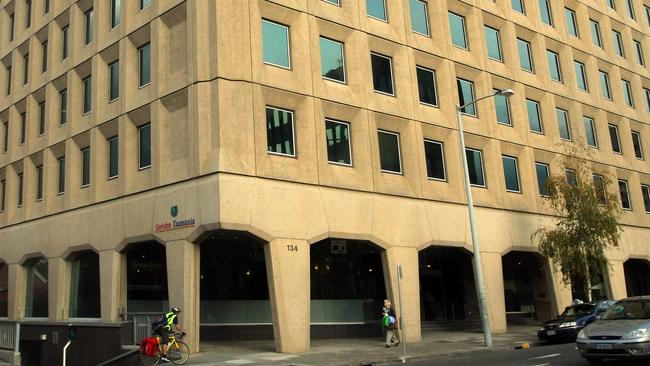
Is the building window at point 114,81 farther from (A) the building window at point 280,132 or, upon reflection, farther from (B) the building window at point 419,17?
(B) the building window at point 419,17

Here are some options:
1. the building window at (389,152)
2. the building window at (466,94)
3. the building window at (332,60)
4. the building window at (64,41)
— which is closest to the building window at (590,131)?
the building window at (466,94)

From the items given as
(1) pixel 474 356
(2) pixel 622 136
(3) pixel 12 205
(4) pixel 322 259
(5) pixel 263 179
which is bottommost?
(1) pixel 474 356

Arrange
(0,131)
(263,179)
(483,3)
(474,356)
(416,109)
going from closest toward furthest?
(474,356) < (263,179) < (416,109) < (483,3) < (0,131)

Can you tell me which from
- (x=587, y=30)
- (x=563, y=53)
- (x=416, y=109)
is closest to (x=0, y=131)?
(x=416, y=109)

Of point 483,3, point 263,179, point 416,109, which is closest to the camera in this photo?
point 263,179

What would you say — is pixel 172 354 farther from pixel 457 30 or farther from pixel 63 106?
pixel 457 30

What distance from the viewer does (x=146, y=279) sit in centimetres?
2608

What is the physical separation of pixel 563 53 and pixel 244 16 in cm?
2120

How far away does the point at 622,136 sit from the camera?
37625mm

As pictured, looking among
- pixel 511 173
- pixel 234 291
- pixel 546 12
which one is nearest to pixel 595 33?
pixel 546 12

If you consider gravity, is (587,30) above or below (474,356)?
above

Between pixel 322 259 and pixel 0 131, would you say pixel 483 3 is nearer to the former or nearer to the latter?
pixel 322 259

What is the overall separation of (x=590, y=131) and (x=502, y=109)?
26.8 ft

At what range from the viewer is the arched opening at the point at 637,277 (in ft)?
130
